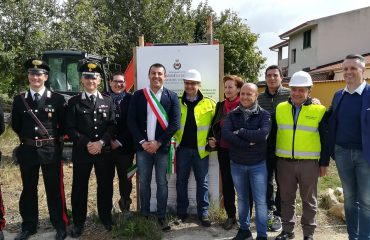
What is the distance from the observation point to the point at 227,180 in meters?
4.82

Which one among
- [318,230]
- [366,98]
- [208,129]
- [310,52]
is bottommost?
[318,230]

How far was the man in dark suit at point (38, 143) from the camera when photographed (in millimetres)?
4398

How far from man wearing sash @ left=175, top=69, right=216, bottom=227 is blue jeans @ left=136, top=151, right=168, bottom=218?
269 millimetres

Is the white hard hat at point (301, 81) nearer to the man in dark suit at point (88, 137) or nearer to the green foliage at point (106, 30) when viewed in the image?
the man in dark suit at point (88, 137)

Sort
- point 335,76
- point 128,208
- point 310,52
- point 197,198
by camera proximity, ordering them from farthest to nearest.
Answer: point 310,52 → point 335,76 → point 128,208 → point 197,198

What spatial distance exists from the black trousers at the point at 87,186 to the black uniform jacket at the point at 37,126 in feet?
1.10

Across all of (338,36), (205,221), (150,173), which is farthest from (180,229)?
(338,36)

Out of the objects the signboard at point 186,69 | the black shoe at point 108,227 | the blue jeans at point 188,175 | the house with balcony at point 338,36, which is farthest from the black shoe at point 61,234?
the house with balcony at point 338,36

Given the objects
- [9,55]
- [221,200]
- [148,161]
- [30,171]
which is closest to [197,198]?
[221,200]

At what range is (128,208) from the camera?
17.8 ft

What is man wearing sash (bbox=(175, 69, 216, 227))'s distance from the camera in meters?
4.84

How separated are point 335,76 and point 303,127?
20.1 metres

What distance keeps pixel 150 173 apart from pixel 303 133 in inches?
77.4

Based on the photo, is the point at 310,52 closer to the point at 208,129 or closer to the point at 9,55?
the point at 9,55
